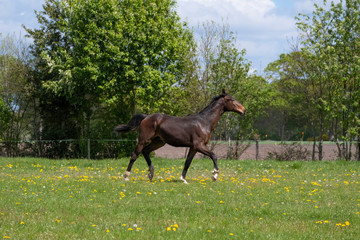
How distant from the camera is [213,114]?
15.4 meters

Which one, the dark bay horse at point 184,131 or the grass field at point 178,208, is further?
the dark bay horse at point 184,131

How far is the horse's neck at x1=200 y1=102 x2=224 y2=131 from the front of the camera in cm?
1528

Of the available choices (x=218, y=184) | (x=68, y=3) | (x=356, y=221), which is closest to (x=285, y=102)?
(x=68, y=3)

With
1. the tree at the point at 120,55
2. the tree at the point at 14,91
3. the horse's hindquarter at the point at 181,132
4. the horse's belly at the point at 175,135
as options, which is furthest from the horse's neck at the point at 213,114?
the tree at the point at 14,91

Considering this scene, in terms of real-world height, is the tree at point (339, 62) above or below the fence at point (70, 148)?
above

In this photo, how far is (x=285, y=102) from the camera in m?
68.4

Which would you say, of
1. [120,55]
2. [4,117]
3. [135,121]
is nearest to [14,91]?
[4,117]

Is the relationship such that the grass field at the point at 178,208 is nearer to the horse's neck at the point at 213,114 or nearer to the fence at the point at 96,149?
the horse's neck at the point at 213,114

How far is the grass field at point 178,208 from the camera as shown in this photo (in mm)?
8047

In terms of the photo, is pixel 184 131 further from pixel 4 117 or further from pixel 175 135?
pixel 4 117

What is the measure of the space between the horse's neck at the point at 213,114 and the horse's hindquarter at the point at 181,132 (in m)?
0.36

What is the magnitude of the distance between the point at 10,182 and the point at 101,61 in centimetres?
1471

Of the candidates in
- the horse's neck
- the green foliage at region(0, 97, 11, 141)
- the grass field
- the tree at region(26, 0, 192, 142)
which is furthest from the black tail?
the green foliage at region(0, 97, 11, 141)

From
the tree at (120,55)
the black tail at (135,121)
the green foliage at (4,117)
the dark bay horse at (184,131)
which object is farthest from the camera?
the green foliage at (4,117)
